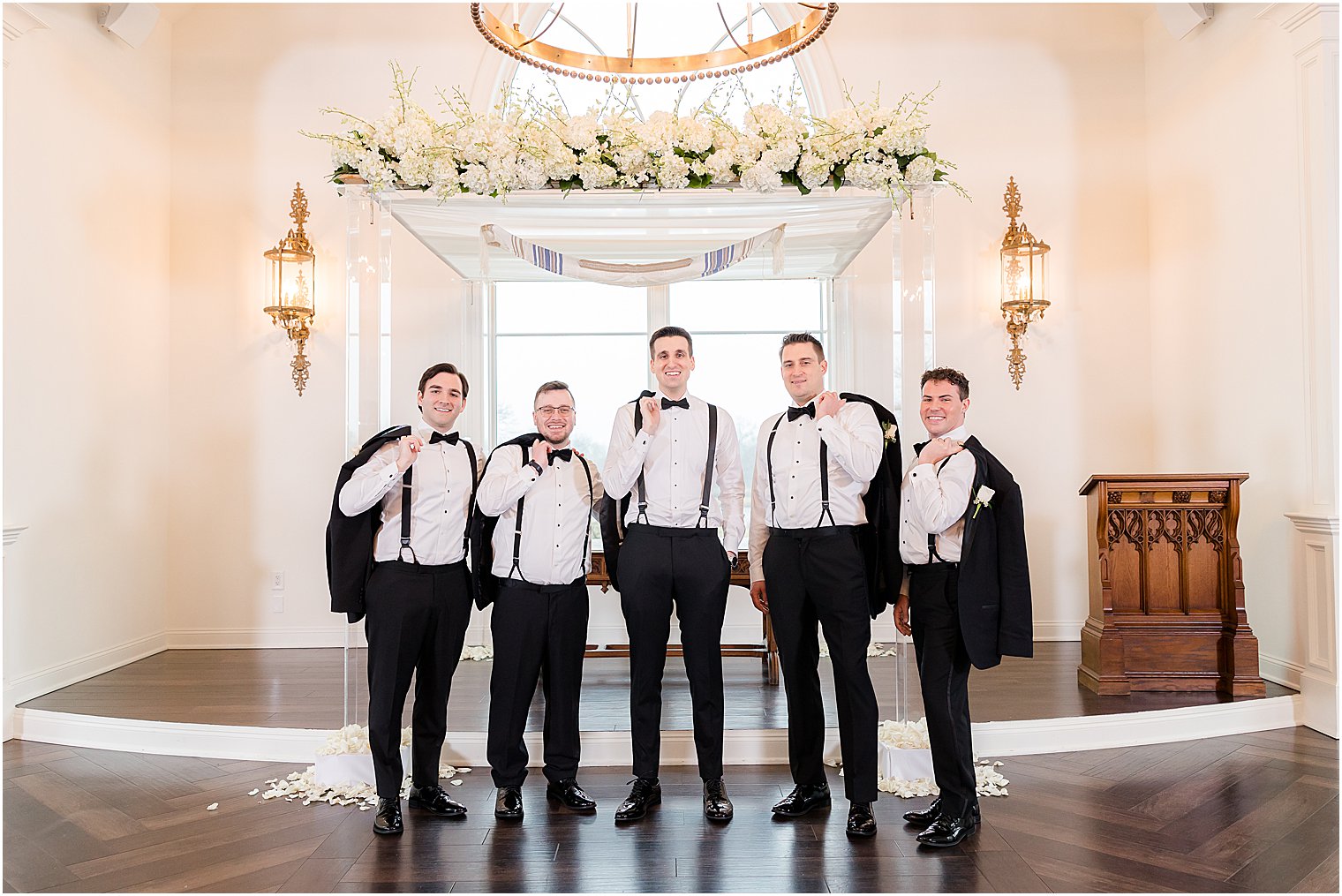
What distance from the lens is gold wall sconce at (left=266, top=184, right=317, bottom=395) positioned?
612cm

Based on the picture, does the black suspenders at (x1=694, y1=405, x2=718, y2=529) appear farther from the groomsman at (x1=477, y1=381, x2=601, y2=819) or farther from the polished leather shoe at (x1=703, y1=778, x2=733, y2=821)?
the polished leather shoe at (x1=703, y1=778, x2=733, y2=821)

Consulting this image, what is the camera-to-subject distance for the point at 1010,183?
6.30 metres

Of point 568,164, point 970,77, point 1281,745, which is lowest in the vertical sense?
point 1281,745

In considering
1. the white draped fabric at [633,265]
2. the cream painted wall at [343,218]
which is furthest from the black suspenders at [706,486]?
the cream painted wall at [343,218]

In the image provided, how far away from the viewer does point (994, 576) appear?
318 centimetres

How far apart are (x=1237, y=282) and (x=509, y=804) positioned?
5415 millimetres

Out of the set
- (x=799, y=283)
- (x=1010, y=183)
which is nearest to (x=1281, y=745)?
(x=799, y=283)

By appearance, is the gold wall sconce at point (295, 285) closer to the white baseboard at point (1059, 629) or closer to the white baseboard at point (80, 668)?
the white baseboard at point (80, 668)

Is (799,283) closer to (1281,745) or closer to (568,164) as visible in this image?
(568,164)

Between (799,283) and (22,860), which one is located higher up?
(799,283)

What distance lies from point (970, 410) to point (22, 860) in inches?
236

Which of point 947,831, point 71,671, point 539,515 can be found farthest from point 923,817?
point 71,671

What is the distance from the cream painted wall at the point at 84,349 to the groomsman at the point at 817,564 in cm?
408

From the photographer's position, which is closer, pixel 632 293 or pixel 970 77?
pixel 632 293
